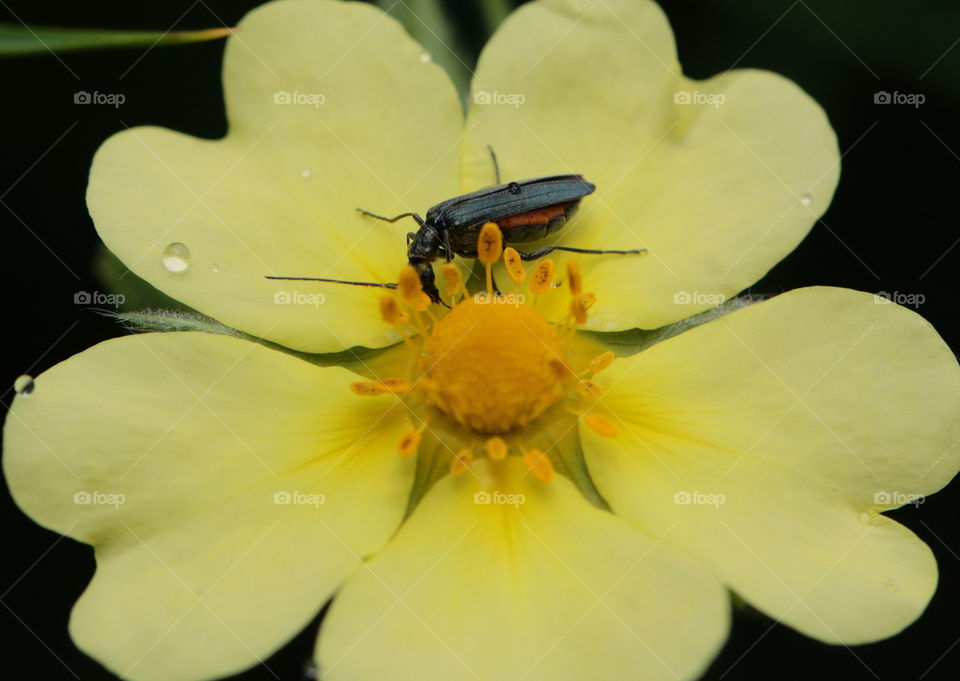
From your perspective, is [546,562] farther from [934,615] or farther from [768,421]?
[934,615]

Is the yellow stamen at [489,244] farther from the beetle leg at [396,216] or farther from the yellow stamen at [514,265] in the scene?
the beetle leg at [396,216]

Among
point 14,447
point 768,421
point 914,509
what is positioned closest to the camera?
point 14,447

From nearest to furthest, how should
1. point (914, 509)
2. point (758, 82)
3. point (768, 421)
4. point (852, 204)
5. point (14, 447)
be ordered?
1. point (14, 447)
2. point (768, 421)
3. point (758, 82)
4. point (914, 509)
5. point (852, 204)

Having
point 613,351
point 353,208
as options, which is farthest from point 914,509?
point 353,208

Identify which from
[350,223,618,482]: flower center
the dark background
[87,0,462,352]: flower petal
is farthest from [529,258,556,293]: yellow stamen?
the dark background

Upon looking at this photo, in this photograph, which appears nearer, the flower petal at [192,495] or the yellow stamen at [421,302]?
the flower petal at [192,495]

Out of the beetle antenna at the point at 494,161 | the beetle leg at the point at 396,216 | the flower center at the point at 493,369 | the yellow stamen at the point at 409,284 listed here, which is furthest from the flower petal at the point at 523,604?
the beetle antenna at the point at 494,161
